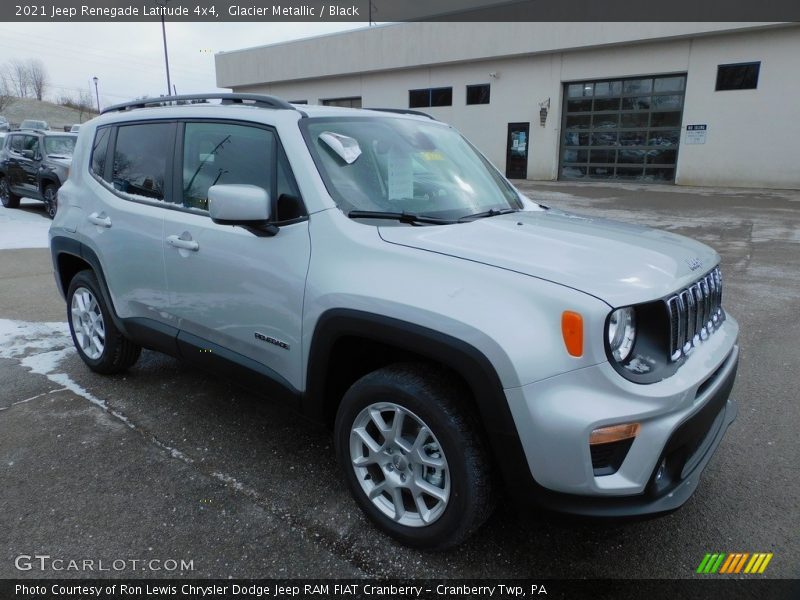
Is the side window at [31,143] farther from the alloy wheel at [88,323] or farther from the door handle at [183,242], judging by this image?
the door handle at [183,242]

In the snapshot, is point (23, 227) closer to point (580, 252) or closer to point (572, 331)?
point (580, 252)

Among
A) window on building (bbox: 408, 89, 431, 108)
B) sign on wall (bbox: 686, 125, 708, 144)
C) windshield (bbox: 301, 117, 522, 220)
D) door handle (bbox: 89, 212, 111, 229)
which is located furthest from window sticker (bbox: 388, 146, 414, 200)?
window on building (bbox: 408, 89, 431, 108)

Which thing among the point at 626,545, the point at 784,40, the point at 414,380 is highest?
the point at 784,40

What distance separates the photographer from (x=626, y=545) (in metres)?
2.57

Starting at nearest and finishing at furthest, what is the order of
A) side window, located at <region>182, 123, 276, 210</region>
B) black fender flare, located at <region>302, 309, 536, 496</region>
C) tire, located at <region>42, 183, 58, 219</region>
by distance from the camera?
black fender flare, located at <region>302, 309, 536, 496</region> → side window, located at <region>182, 123, 276, 210</region> → tire, located at <region>42, 183, 58, 219</region>

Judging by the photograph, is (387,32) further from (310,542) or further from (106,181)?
(310,542)

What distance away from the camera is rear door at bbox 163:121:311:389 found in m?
2.75

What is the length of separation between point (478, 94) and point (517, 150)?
3.05 meters

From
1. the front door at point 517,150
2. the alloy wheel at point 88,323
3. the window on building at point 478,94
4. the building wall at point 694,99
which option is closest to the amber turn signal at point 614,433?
the alloy wheel at point 88,323

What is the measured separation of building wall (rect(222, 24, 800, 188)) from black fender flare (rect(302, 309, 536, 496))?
20946 mm

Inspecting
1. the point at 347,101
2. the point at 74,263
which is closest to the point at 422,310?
the point at 74,263

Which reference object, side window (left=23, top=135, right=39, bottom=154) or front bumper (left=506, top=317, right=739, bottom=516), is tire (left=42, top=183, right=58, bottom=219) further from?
front bumper (left=506, top=317, right=739, bottom=516)

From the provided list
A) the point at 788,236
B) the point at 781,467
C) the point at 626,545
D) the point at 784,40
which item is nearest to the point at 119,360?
the point at 626,545

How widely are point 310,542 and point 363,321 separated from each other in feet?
3.35
